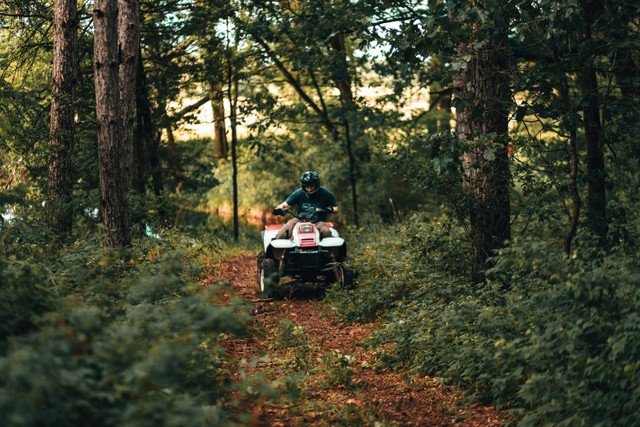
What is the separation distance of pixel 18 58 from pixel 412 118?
34.9 ft

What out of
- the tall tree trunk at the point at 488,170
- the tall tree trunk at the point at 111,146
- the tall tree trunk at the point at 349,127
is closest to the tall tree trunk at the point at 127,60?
the tall tree trunk at the point at 111,146

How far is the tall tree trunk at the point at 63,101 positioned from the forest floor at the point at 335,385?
4.78 metres

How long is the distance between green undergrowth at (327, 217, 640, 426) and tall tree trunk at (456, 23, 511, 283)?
52 centimetres

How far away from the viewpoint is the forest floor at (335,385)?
5910 mm

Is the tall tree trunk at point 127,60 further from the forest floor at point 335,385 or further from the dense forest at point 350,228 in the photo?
the forest floor at point 335,385

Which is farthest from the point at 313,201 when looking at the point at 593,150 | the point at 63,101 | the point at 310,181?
the point at 63,101

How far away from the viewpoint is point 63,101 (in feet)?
40.0

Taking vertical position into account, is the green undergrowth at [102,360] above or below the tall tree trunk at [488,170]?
below

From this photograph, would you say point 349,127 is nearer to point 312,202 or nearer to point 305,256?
point 312,202

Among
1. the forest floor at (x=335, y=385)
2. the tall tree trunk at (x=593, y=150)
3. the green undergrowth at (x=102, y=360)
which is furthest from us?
the tall tree trunk at (x=593, y=150)

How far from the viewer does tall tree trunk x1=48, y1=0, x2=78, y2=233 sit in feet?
40.3

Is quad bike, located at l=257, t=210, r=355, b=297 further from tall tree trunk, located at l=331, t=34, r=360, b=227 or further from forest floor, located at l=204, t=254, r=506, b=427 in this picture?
tall tree trunk, located at l=331, t=34, r=360, b=227

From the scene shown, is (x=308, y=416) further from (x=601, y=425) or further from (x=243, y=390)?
(x=601, y=425)

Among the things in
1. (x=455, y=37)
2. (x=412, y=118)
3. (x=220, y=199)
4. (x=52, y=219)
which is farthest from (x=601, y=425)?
(x=220, y=199)
